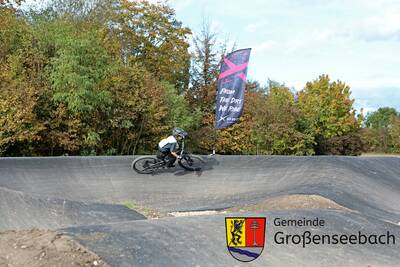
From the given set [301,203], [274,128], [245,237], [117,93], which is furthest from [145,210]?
[274,128]

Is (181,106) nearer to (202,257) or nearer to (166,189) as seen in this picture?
(166,189)

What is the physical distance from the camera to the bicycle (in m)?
13.3

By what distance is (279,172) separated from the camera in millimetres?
13961

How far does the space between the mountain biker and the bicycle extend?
0.13 meters

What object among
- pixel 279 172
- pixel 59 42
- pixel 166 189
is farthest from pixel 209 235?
pixel 59 42

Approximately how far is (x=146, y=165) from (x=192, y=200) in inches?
68.3

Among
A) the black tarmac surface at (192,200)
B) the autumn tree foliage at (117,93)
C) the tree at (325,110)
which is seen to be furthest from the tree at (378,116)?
the black tarmac surface at (192,200)

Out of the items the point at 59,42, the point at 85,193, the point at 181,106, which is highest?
the point at 59,42

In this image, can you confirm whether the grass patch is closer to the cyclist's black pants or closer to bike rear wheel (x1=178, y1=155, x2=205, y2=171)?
the cyclist's black pants

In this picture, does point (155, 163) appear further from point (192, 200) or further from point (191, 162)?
point (192, 200)

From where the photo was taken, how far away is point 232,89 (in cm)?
1627

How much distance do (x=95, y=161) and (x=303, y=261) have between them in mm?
8770

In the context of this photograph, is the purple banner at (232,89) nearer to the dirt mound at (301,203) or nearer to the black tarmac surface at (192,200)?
the black tarmac surface at (192,200)

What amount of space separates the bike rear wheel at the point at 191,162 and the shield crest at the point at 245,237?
24.0 feet
